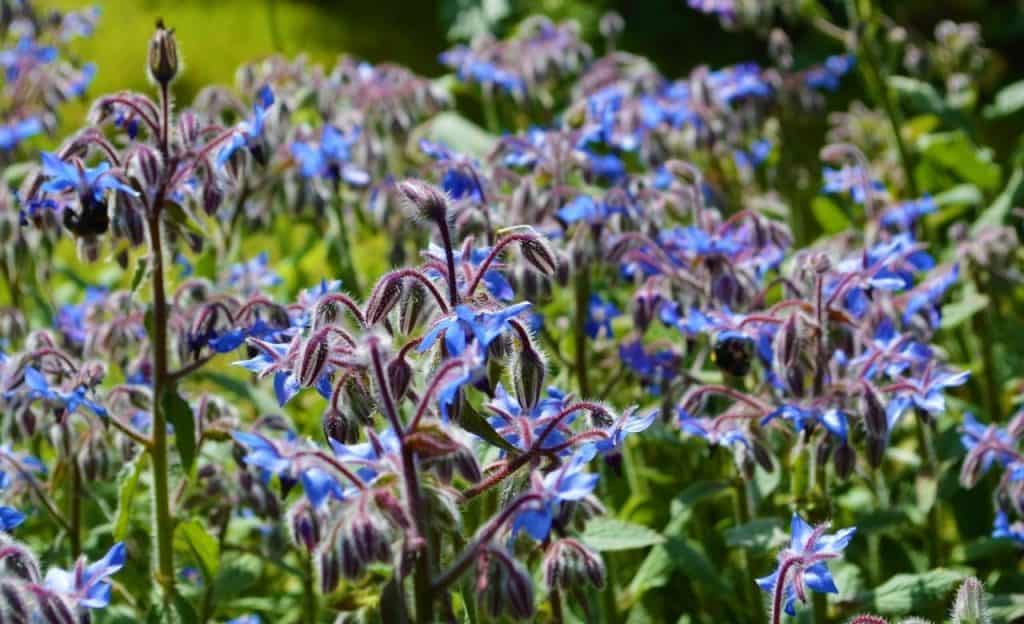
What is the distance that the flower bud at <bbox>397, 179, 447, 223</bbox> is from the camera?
4.49 feet

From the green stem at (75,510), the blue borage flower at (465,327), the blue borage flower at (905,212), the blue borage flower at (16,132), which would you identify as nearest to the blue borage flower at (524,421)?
the blue borage flower at (465,327)

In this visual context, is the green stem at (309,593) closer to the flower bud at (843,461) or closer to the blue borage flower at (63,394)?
the blue borage flower at (63,394)

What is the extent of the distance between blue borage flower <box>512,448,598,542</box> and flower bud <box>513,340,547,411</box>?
146 mm

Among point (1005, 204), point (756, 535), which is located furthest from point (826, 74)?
point (756, 535)

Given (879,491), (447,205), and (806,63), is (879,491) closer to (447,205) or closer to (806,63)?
(447,205)

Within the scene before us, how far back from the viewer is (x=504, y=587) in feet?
3.66

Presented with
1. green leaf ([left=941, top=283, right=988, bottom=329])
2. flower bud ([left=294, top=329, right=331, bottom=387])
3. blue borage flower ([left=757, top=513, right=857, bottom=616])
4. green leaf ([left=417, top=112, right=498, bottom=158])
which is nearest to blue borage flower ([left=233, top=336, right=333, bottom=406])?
flower bud ([left=294, top=329, right=331, bottom=387])

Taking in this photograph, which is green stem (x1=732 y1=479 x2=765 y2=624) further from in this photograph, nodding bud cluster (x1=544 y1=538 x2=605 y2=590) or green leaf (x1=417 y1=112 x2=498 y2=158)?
green leaf (x1=417 y1=112 x2=498 y2=158)

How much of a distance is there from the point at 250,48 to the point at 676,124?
395 cm

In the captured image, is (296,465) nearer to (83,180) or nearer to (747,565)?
(83,180)

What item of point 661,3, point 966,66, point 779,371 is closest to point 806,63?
point 661,3

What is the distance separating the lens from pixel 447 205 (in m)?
1.39

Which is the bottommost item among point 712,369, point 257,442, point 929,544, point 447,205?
point 929,544

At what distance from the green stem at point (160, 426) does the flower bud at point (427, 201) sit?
23.9 inches
